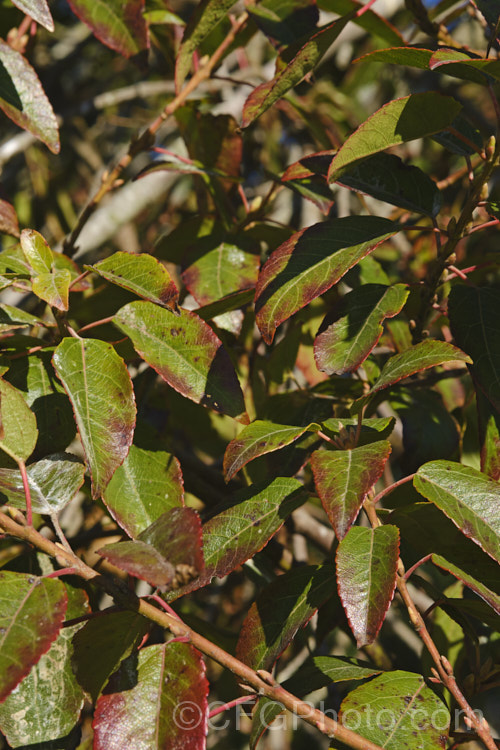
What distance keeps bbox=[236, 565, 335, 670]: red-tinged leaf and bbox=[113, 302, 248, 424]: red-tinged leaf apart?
24cm

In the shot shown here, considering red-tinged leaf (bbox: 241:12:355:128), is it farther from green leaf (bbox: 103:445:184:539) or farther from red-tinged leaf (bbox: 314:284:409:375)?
green leaf (bbox: 103:445:184:539)

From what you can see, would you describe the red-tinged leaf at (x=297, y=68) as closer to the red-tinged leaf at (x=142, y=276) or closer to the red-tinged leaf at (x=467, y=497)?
the red-tinged leaf at (x=142, y=276)

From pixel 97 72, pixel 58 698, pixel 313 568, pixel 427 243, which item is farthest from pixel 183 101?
pixel 97 72

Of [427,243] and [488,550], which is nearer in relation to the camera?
[488,550]

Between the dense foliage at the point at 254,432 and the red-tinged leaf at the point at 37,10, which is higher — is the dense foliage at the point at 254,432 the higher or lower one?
the lower one

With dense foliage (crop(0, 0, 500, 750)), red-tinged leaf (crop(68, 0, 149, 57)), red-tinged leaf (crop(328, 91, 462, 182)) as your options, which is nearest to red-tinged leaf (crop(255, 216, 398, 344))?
dense foliage (crop(0, 0, 500, 750))

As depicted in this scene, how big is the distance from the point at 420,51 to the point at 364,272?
0.42 m

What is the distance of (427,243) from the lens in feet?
7.11

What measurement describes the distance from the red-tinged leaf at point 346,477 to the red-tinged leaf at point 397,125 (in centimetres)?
34

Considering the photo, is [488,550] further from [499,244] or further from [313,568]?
[499,244]

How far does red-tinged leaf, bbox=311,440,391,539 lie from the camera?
0.71 m

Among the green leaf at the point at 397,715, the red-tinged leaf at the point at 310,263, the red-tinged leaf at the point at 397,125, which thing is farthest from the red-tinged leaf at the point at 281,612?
the red-tinged leaf at the point at 397,125

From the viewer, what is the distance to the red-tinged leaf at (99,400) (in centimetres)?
75

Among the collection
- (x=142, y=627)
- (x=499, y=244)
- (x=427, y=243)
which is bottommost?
(x=499, y=244)
